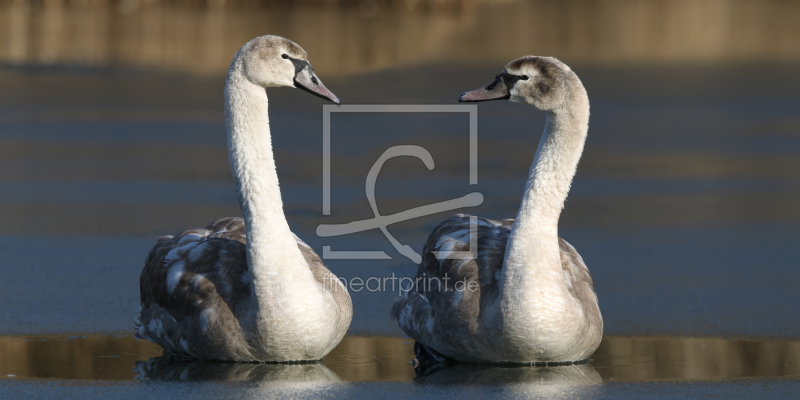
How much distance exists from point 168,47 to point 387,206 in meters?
12.2

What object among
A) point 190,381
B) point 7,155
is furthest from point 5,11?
point 190,381

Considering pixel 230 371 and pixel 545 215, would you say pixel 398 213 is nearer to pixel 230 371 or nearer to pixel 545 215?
pixel 545 215

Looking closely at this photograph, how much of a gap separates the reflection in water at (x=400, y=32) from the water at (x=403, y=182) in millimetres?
126

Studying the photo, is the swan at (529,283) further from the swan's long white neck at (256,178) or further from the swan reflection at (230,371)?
the swan's long white neck at (256,178)

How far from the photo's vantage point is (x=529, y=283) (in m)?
6.18

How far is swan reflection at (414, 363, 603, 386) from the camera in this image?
5.97 m

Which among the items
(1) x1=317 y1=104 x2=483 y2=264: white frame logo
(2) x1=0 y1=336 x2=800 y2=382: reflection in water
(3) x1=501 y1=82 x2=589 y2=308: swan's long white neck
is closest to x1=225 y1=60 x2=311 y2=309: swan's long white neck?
(2) x1=0 y1=336 x2=800 y2=382: reflection in water

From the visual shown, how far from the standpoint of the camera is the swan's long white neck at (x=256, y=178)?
641 centimetres

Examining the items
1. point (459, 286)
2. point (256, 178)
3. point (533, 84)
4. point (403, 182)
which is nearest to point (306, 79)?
point (256, 178)

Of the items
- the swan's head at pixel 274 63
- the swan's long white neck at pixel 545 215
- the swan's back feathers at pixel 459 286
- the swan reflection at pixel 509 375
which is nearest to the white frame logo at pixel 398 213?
the swan's back feathers at pixel 459 286

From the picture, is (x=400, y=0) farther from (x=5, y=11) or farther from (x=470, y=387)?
(x=470, y=387)

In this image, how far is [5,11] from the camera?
26047 millimetres

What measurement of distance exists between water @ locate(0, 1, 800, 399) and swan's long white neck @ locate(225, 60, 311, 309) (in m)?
0.72

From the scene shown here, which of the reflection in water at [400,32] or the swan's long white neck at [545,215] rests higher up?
the reflection in water at [400,32]
